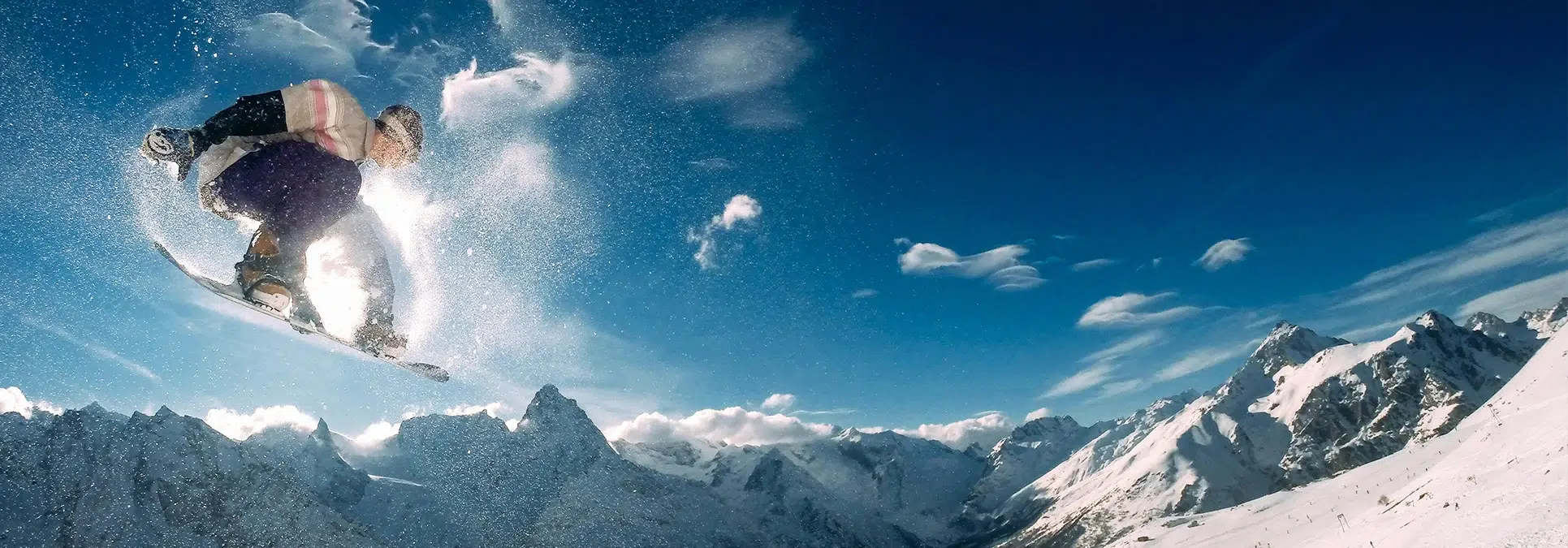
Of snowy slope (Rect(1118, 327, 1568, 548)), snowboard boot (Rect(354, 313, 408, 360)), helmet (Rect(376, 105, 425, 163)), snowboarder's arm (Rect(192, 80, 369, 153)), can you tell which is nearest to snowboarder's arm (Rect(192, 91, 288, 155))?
snowboarder's arm (Rect(192, 80, 369, 153))

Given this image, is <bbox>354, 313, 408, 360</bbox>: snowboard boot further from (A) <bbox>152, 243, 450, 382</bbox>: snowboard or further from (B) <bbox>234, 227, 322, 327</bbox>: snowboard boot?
(B) <bbox>234, 227, 322, 327</bbox>: snowboard boot

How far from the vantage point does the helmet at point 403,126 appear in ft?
22.1

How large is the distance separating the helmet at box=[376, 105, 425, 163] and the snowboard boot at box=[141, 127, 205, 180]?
150cm

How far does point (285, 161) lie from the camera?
6.29m

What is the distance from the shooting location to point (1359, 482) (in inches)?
706

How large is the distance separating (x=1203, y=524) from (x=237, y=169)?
23769 millimetres

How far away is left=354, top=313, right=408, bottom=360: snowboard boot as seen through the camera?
747 cm

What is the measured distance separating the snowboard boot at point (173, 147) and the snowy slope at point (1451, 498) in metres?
13.2

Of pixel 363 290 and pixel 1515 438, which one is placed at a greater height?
pixel 363 290

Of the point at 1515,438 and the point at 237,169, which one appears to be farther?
the point at 1515,438

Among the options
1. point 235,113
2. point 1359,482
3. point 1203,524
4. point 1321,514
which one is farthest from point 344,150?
point 1359,482

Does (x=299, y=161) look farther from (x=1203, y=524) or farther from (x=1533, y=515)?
(x=1203, y=524)

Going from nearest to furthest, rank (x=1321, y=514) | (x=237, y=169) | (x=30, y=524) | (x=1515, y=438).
Result: (x=237, y=169), (x=1515, y=438), (x=1321, y=514), (x=30, y=524)

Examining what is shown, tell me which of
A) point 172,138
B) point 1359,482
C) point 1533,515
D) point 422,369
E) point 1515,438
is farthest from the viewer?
point 1359,482
